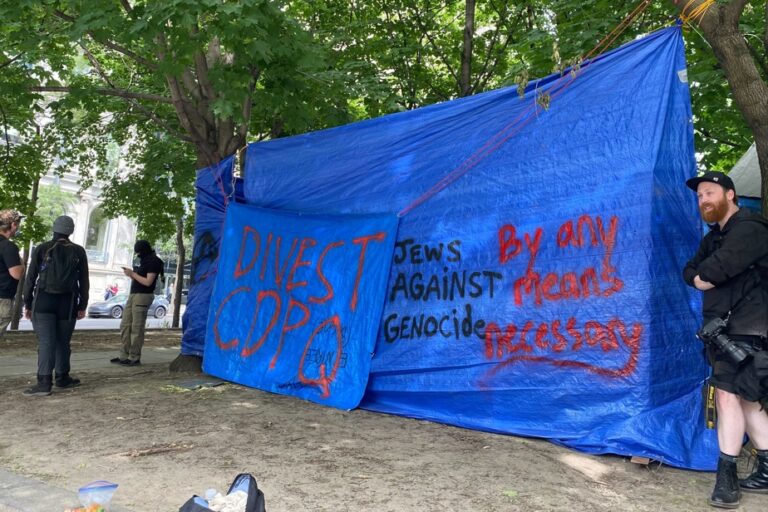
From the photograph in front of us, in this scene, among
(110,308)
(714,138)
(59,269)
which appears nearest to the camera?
(59,269)

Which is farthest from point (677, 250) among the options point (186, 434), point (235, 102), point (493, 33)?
point (493, 33)

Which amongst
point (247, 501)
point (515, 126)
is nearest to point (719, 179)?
point (515, 126)

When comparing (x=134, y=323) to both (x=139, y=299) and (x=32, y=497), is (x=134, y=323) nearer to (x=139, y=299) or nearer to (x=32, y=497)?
(x=139, y=299)

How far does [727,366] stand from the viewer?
3545 mm

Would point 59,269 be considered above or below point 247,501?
above

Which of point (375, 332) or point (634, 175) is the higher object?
point (634, 175)

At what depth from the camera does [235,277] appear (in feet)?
22.1

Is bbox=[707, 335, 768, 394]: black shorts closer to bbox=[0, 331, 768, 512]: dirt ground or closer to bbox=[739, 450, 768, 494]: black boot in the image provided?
bbox=[739, 450, 768, 494]: black boot

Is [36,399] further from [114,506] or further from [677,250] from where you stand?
[677,250]

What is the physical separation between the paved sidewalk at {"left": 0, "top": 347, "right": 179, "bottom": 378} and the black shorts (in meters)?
6.67

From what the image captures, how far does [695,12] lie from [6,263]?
6.08 m

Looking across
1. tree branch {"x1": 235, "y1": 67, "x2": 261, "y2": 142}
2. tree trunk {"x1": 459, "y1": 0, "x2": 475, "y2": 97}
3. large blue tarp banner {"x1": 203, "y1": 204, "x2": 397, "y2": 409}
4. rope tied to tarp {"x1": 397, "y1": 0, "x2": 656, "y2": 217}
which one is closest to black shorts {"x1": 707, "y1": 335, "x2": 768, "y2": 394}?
rope tied to tarp {"x1": 397, "y1": 0, "x2": 656, "y2": 217}

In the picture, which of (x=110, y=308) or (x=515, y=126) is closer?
(x=515, y=126)

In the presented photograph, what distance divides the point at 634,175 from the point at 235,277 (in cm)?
413
